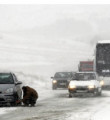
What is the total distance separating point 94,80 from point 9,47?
269 feet

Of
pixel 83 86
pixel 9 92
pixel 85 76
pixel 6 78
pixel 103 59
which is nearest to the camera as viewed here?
pixel 9 92

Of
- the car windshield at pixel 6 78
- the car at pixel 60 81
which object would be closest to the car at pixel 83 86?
the car windshield at pixel 6 78

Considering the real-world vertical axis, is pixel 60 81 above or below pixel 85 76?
below

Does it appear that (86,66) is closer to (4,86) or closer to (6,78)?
(6,78)

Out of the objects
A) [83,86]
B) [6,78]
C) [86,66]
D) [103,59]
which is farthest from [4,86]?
[86,66]

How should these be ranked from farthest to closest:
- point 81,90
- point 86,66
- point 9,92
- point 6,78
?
point 86,66, point 81,90, point 6,78, point 9,92

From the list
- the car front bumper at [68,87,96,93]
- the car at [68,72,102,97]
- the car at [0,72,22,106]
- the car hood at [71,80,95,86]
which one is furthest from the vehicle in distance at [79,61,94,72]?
the car at [0,72,22,106]

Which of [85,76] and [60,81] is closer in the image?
[85,76]

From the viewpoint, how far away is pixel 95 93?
26906 millimetres

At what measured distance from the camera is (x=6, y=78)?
66.2 feet

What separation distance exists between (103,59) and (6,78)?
18.1 meters

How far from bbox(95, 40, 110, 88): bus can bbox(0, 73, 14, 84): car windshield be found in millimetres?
17303

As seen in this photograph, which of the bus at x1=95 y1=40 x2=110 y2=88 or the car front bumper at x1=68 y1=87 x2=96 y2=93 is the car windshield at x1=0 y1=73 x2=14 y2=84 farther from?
the bus at x1=95 y1=40 x2=110 y2=88

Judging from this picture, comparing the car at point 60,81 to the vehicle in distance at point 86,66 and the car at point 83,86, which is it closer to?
the car at point 83,86
